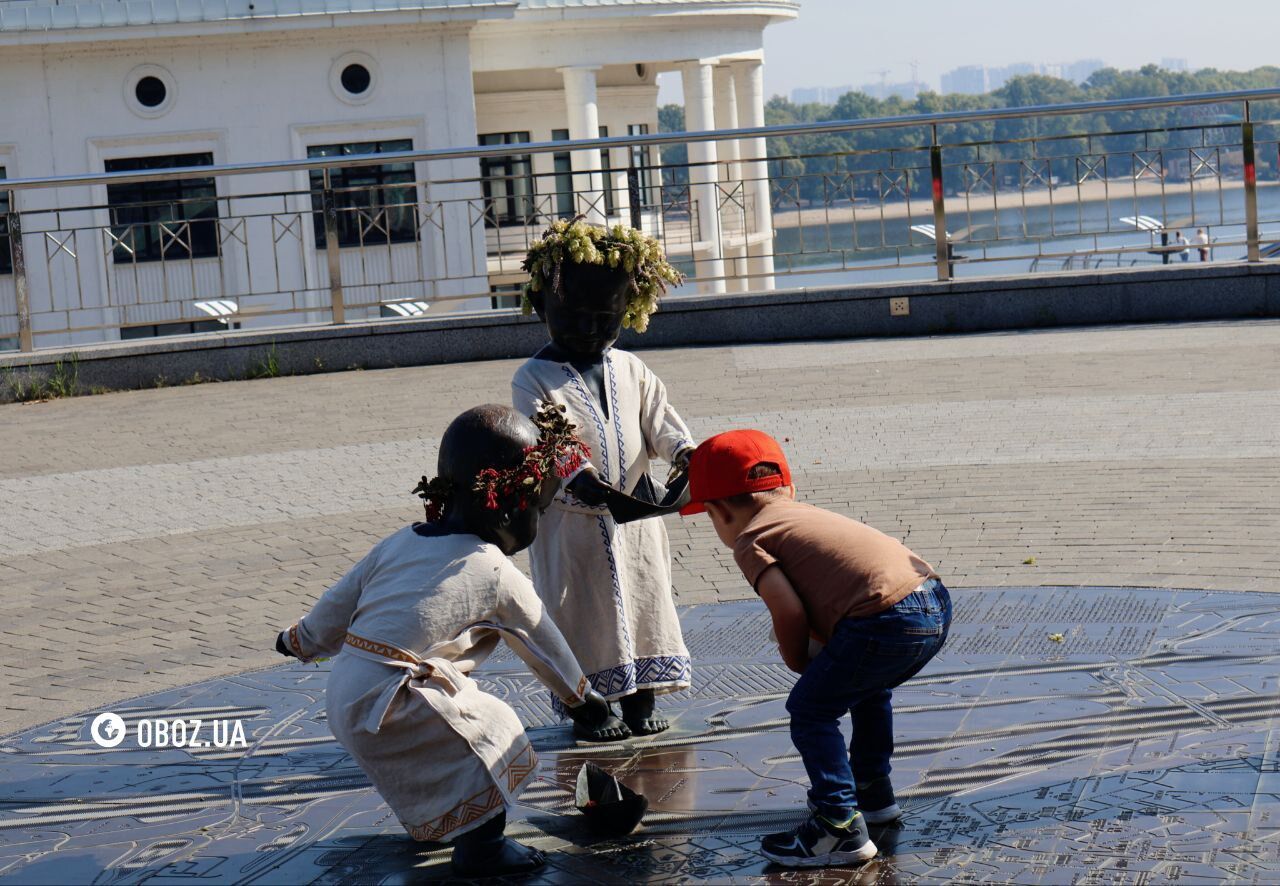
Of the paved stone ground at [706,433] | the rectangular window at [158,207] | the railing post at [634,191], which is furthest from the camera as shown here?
the rectangular window at [158,207]

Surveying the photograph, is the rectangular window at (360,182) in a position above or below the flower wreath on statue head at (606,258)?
above

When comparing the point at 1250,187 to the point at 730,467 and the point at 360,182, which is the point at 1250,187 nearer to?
the point at 730,467

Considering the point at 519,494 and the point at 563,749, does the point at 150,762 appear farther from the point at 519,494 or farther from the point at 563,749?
the point at 519,494

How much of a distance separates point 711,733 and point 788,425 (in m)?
5.22

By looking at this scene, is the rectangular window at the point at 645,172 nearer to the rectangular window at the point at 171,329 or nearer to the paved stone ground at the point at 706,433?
the paved stone ground at the point at 706,433

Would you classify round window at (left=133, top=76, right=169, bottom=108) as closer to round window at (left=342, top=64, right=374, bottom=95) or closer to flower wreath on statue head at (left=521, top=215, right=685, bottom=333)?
round window at (left=342, top=64, right=374, bottom=95)

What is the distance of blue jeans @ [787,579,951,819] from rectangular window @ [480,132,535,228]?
1030 centimetres

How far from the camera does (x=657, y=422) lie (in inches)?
200

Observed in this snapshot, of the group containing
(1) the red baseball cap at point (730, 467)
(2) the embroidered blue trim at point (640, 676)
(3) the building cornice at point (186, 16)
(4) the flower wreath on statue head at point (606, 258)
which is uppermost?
(3) the building cornice at point (186, 16)

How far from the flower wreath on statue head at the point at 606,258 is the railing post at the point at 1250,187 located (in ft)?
30.3

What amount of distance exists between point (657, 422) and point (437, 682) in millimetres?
1399

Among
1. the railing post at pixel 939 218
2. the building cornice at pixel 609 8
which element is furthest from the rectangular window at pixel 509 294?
the building cornice at pixel 609 8

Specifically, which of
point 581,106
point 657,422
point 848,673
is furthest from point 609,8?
point 848,673

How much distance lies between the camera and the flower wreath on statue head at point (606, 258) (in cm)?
490
